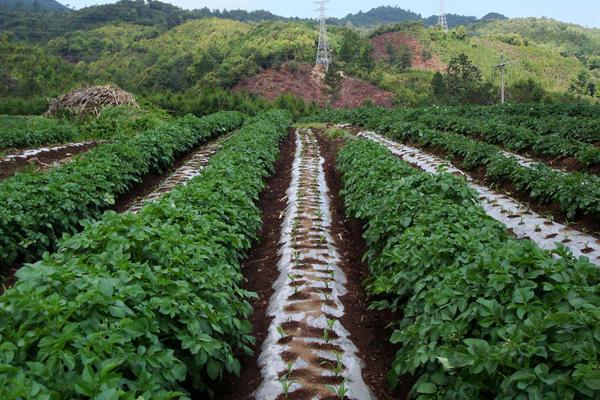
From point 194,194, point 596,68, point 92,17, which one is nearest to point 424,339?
point 194,194

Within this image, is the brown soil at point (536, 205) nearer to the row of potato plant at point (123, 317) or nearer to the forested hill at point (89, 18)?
the row of potato plant at point (123, 317)

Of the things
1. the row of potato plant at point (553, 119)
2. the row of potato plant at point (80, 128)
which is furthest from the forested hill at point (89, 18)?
the row of potato plant at point (553, 119)

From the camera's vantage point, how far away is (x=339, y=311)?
4734 millimetres

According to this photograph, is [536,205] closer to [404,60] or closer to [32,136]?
[32,136]

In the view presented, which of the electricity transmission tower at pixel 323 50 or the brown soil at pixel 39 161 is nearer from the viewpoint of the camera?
the brown soil at pixel 39 161

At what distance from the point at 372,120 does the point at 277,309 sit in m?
18.9

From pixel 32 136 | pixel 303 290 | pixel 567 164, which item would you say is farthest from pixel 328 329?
pixel 32 136

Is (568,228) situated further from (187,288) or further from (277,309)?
(187,288)

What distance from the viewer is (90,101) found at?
23.4 m

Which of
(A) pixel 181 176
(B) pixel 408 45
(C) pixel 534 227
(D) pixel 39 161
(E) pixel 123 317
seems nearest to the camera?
(E) pixel 123 317

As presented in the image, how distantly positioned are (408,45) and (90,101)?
9154 centimetres

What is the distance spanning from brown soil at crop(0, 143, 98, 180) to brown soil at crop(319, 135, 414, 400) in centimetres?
707

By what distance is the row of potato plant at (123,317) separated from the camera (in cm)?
221

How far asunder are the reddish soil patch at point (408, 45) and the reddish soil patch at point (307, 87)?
97.0 ft
